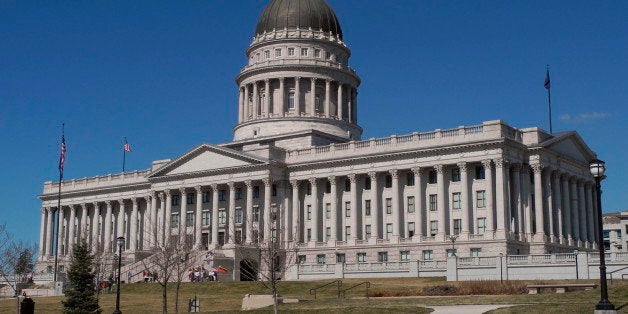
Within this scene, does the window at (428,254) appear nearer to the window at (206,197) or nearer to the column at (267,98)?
the window at (206,197)

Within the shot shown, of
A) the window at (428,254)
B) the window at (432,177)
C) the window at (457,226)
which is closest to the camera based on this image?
the window at (428,254)

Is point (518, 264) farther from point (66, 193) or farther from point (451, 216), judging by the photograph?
point (66, 193)

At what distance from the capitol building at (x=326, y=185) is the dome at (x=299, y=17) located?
0.20m

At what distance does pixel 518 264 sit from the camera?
6391 centimetres

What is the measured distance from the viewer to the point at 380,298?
47844mm

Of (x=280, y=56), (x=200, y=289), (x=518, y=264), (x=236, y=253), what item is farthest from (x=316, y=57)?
(x=518, y=264)

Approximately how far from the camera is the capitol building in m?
86.3

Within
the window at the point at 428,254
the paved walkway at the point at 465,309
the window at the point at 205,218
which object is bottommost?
the paved walkway at the point at 465,309

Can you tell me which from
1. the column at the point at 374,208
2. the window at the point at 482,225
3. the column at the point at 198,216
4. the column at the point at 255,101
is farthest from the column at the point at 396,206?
the column at the point at 255,101

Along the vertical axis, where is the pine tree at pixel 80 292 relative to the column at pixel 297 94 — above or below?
below

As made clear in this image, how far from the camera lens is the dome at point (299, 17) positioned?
395 ft

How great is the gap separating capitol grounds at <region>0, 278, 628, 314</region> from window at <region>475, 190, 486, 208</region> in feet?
62.9

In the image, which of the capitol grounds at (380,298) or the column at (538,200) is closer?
the capitol grounds at (380,298)

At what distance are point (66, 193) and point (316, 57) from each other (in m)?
41.5
